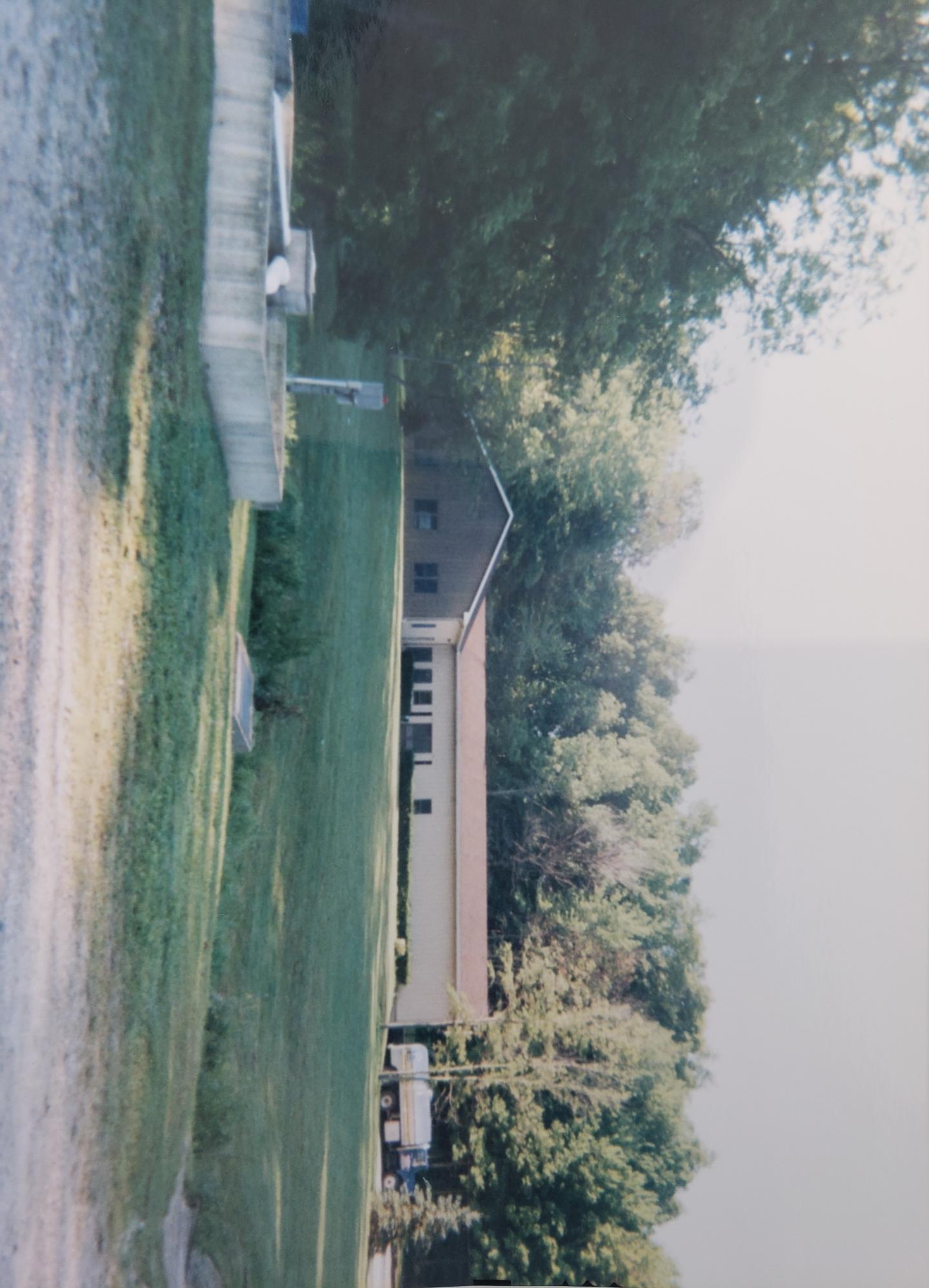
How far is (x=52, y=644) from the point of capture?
2133mm

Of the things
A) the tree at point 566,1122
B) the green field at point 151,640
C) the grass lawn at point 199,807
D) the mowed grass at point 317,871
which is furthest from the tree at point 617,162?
the tree at point 566,1122

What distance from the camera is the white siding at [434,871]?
782cm

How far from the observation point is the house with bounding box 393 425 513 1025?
7.72 m

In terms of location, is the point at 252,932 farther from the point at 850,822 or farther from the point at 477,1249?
the point at 850,822

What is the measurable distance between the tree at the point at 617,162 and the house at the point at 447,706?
168 cm

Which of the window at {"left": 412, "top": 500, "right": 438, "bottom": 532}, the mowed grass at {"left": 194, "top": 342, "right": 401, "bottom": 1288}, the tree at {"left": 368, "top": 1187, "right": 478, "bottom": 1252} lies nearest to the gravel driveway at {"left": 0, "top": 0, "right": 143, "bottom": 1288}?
the mowed grass at {"left": 194, "top": 342, "right": 401, "bottom": 1288}

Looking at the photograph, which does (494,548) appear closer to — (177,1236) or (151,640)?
(151,640)

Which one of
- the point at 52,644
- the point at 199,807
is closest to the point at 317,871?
the point at 199,807

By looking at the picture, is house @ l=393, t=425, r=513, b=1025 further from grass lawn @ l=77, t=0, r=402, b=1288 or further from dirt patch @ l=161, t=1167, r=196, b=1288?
dirt patch @ l=161, t=1167, r=196, b=1288

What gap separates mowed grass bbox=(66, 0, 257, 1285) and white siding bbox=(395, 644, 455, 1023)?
14.1 feet

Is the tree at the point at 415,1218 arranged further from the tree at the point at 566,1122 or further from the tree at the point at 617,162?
the tree at the point at 617,162

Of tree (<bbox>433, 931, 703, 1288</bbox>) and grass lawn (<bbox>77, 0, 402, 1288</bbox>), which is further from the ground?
grass lawn (<bbox>77, 0, 402, 1288</bbox>)

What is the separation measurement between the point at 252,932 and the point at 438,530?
16.8ft

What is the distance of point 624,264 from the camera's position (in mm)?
7223
